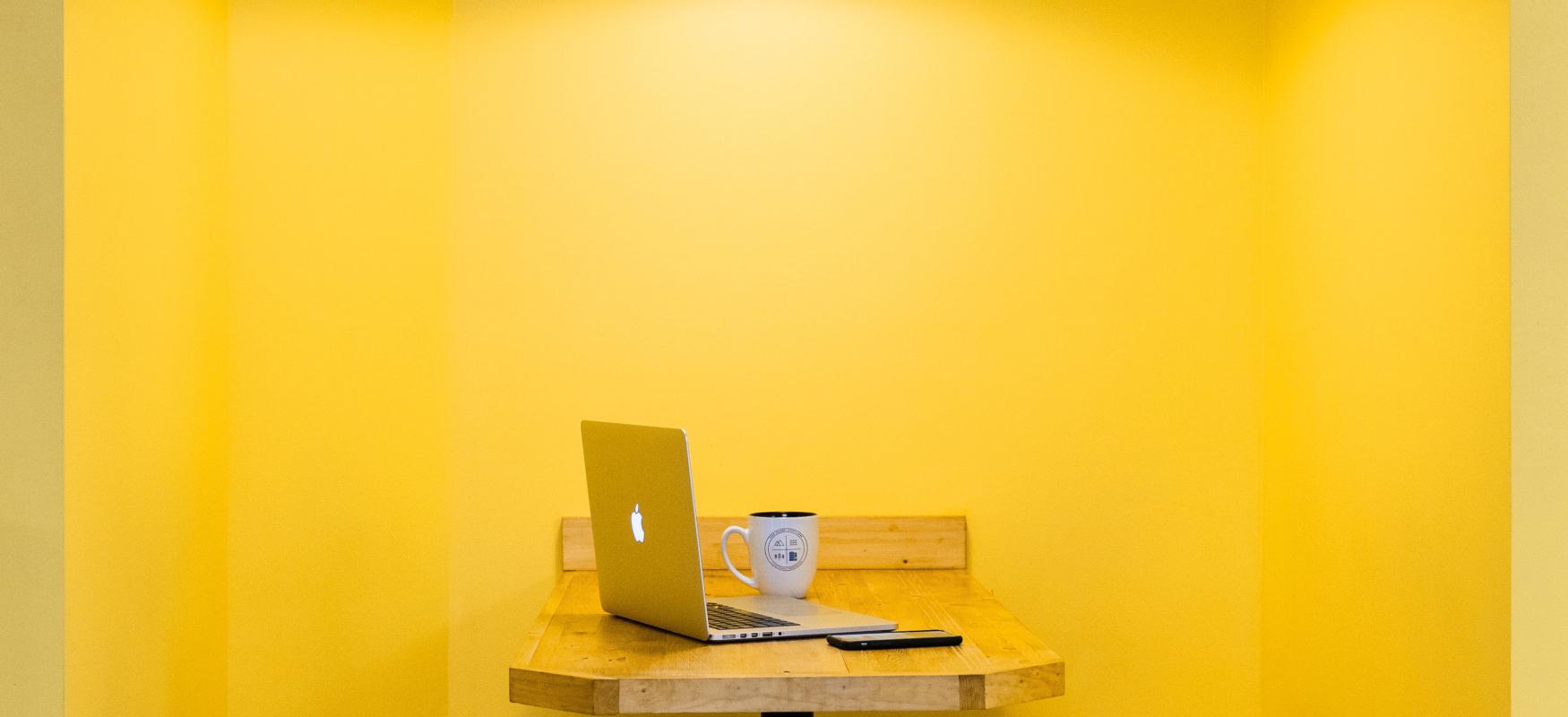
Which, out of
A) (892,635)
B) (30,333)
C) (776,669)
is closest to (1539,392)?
(892,635)

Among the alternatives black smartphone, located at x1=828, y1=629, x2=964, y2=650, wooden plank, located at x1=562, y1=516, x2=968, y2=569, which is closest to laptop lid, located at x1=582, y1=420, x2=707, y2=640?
black smartphone, located at x1=828, y1=629, x2=964, y2=650

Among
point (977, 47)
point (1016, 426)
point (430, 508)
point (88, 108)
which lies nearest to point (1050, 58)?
point (977, 47)

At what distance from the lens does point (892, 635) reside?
2029mm

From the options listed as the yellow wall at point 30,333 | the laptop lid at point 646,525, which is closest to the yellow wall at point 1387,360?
the laptop lid at point 646,525

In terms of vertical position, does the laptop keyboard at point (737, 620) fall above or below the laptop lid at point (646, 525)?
below

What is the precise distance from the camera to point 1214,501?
116 inches

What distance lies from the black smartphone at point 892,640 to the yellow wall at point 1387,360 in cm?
79

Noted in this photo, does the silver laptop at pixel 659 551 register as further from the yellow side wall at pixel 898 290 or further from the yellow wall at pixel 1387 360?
the yellow wall at pixel 1387 360

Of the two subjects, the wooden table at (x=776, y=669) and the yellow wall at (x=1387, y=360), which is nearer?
the wooden table at (x=776, y=669)

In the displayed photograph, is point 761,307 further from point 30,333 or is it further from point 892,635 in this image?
point 30,333

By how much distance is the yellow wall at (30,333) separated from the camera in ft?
6.63

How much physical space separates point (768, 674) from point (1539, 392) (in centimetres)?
117

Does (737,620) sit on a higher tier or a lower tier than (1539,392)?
lower

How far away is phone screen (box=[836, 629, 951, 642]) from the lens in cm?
200
